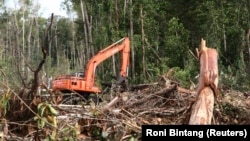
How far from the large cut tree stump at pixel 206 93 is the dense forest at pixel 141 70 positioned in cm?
40

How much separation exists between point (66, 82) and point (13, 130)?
820cm

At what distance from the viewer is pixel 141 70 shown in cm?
2539

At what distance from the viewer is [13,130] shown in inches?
224

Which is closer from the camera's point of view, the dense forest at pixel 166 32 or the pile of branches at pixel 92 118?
the pile of branches at pixel 92 118

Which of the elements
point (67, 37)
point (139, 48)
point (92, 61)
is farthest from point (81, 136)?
point (67, 37)

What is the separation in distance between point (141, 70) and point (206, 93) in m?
20.1

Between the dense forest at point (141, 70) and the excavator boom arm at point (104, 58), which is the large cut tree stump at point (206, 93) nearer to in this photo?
the dense forest at point (141, 70)

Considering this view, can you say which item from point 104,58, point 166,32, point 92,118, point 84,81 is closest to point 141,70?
point 166,32

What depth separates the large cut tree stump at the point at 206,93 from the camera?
201 inches

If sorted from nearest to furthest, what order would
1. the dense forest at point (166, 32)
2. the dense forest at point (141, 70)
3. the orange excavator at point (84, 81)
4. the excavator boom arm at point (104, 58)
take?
1. the dense forest at point (141, 70)
2. the orange excavator at point (84, 81)
3. the excavator boom arm at point (104, 58)
4. the dense forest at point (166, 32)


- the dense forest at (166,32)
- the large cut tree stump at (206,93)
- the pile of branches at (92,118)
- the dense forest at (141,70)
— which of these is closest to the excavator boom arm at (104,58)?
the dense forest at (141,70)

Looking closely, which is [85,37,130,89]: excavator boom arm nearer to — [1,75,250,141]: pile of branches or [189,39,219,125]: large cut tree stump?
[1,75,250,141]: pile of branches

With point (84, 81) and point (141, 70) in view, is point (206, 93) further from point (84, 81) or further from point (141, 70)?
point (141, 70)

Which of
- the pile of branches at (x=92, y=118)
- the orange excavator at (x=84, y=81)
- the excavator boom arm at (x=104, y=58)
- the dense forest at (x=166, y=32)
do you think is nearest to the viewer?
the pile of branches at (x=92, y=118)
